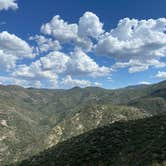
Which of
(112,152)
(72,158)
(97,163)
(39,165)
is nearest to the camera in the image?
(97,163)

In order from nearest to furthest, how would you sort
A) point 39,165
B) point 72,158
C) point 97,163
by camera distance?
point 97,163, point 72,158, point 39,165

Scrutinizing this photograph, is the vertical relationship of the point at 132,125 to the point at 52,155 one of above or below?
above

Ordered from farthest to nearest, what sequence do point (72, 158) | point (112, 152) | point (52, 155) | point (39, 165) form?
1. point (52, 155)
2. point (39, 165)
3. point (72, 158)
4. point (112, 152)

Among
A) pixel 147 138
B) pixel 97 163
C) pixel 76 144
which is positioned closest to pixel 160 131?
pixel 147 138

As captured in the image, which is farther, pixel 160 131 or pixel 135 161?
pixel 160 131

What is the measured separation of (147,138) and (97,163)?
13104 millimetres

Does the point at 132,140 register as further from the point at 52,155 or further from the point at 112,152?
the point at 52,155

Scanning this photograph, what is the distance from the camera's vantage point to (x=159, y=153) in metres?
49.2

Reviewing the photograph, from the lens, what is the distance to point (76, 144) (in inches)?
3492

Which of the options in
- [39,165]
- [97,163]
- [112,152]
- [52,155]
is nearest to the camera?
[97,163]

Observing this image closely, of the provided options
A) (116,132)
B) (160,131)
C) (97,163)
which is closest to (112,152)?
(97,163)

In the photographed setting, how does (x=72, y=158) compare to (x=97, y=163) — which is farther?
(x=72, y=158)

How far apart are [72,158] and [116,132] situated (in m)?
17.0

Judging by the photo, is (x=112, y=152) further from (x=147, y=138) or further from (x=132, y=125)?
(x=132, y=125)
